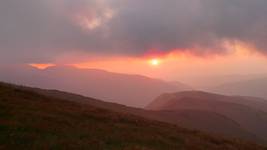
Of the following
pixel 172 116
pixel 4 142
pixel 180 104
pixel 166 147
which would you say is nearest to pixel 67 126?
pixel 4 142

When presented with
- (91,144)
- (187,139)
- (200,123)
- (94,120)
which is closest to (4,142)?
(91,144)

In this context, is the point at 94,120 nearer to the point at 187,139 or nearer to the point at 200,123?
the point at 187,139

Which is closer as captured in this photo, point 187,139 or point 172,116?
point 187,139

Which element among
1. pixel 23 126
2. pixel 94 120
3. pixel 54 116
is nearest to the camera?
pixel 23 126

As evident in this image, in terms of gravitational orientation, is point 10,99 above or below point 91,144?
above

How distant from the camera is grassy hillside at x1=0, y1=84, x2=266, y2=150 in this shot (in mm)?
17312

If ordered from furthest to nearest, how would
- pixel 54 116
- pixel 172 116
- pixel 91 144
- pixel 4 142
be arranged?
pixel 172 116, pixel 54 116, pixel 91 144, pixel 4 142

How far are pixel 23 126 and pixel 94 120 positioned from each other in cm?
740

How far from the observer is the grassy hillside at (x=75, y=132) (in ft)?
56.8

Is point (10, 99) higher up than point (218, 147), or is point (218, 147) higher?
point (10, 99)

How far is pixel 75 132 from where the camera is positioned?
20.1m

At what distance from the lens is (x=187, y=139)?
25016 millimetres

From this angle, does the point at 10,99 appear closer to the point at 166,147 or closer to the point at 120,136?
the point at 120,136

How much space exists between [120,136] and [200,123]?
104 metres
